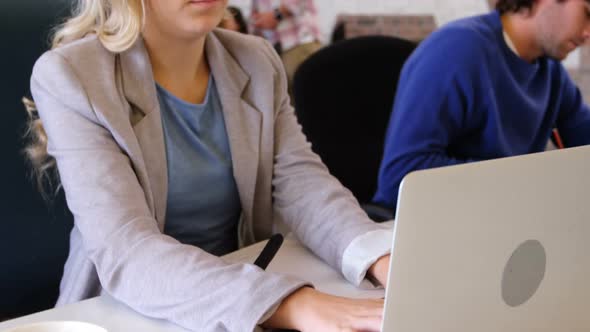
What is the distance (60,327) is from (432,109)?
1044 millimetres

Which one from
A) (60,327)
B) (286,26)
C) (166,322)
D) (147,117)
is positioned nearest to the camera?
(60,327)

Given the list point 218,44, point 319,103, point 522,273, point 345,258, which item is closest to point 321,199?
point 345,258

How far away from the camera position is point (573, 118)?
1.99m

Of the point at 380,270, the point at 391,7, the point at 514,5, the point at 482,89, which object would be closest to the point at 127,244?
the point at 380,270

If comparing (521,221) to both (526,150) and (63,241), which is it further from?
(526,150)

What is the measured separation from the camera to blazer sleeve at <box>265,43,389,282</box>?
A: 116 cm

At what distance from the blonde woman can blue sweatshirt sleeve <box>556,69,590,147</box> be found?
3.03 ft

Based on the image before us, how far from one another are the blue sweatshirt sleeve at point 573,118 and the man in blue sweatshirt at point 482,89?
5 centimetres

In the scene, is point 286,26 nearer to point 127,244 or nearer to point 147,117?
point 147,117

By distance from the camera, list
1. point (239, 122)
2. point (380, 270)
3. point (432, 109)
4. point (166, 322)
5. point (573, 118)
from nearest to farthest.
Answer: point (166, 322)
point (380, 270)
point (239, 122)
point (432, 109)
point (573, 118)

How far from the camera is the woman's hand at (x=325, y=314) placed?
882mm

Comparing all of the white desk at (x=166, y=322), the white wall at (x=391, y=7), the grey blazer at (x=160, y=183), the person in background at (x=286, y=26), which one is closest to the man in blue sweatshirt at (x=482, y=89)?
the grey blazer at (x=160, y=183)

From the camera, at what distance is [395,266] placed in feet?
2.18

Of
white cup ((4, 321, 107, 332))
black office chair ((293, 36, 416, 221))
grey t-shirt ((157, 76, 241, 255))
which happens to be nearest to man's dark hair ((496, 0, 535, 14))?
black office chair ((293, 36, 416, 221))
